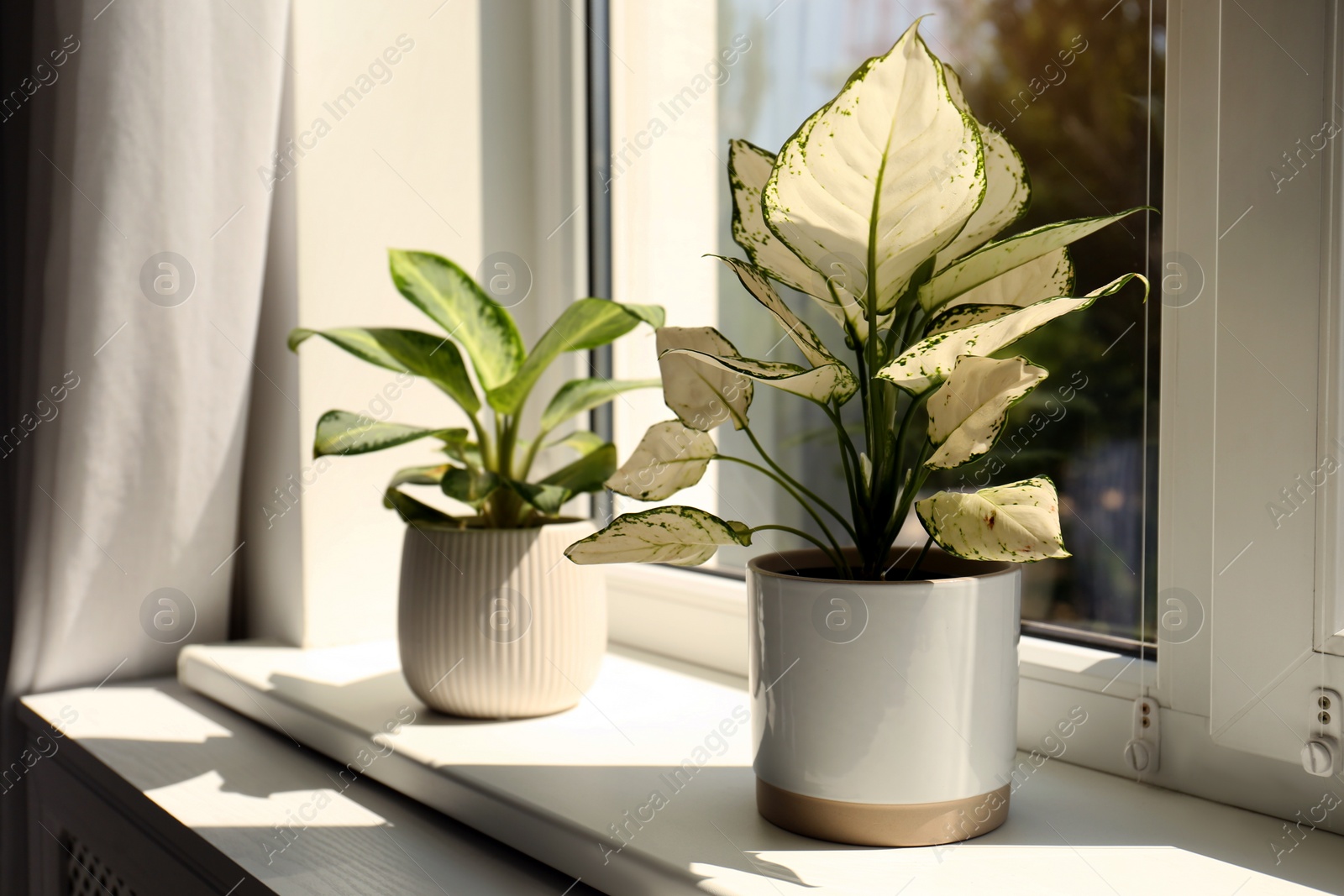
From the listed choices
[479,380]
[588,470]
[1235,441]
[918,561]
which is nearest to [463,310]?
[479,380]

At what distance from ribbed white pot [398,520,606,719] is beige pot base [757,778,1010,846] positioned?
298 mm

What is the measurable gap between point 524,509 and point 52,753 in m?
0.54

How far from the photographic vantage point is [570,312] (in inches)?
31.3

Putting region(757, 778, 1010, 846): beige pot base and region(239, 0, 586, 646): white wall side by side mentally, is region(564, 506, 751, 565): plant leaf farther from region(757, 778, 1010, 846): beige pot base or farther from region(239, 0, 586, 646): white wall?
region(239, 0, 586, 646): white wall

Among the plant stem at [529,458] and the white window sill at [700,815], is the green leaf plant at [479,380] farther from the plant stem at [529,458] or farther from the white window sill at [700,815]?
the white window sill at [700,815]

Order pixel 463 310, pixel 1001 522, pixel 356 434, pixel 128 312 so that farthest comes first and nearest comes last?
pixel 128 312, pixel 463 310, pixel 356 434, pixel 1001 522

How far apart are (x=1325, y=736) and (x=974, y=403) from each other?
0.99ft

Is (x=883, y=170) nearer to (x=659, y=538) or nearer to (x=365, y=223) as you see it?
(x=659, y=538)

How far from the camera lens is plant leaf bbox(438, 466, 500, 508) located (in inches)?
30.2

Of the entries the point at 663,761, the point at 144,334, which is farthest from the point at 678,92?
the point at 663,761

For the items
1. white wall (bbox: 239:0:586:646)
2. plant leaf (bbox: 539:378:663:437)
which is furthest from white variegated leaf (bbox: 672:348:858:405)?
white wall (bbox: 239:0:586:646)

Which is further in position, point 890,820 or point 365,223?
point 365,223

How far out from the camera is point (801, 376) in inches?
20.4

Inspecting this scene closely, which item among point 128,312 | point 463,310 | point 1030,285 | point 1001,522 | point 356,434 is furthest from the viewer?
point 128,312
